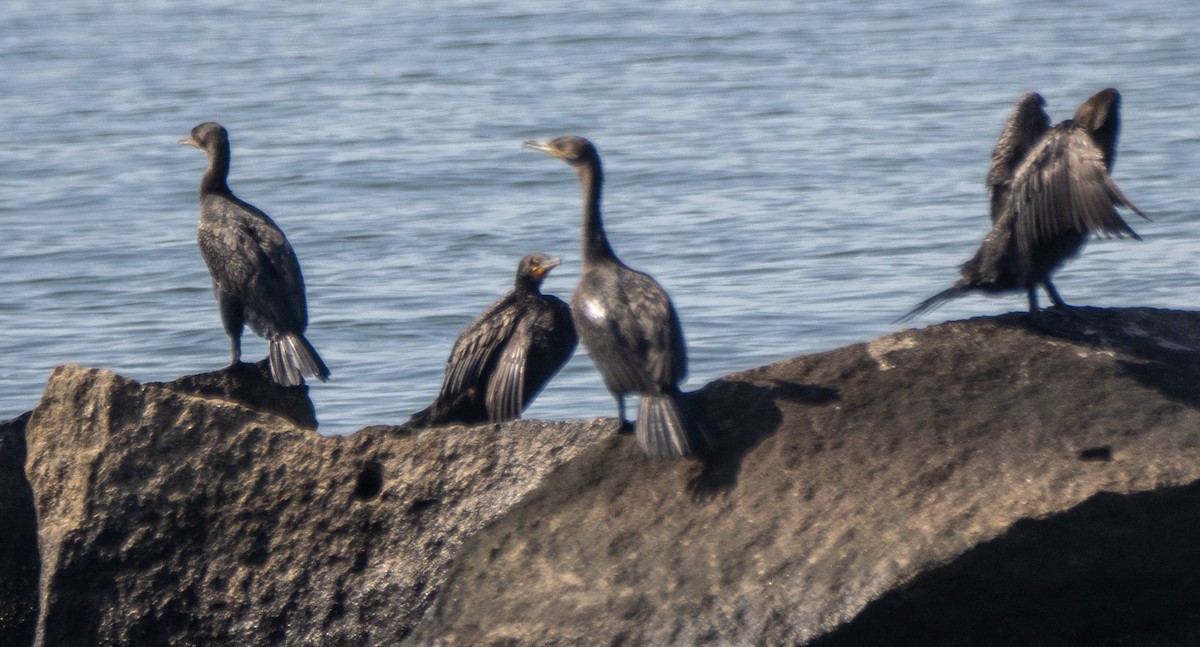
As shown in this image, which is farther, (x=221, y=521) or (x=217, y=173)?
(x=217, y=173)

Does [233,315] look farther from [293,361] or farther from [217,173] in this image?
[217,173]

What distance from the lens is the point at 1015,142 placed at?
548 cm

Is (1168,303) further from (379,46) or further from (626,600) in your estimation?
(379,46)

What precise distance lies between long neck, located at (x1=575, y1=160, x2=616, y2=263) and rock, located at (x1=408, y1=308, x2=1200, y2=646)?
885mm

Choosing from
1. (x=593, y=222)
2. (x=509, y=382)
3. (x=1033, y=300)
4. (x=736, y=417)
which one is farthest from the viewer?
(x=509, y=382)

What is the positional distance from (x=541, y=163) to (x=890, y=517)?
10.8m

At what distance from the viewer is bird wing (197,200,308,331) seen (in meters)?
6.16

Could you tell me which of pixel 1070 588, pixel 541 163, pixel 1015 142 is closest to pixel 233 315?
pixel 1015 142

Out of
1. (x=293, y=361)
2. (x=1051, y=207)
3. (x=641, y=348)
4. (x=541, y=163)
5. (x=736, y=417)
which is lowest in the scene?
(x=541, y=163)

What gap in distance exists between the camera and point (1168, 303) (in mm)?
9086

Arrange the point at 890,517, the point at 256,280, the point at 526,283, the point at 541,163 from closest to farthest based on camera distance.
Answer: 1. the point at 890,517
2. the point at 526,283
3. the point at 256,280
4. the point at 541,163

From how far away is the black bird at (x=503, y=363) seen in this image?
5.57 m

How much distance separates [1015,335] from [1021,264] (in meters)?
0.41

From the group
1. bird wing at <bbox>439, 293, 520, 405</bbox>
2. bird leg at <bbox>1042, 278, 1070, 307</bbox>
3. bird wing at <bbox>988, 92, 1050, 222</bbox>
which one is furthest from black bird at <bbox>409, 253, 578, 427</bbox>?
bird leg at <bbox>1042, 278, 1070, 307</bbox>
